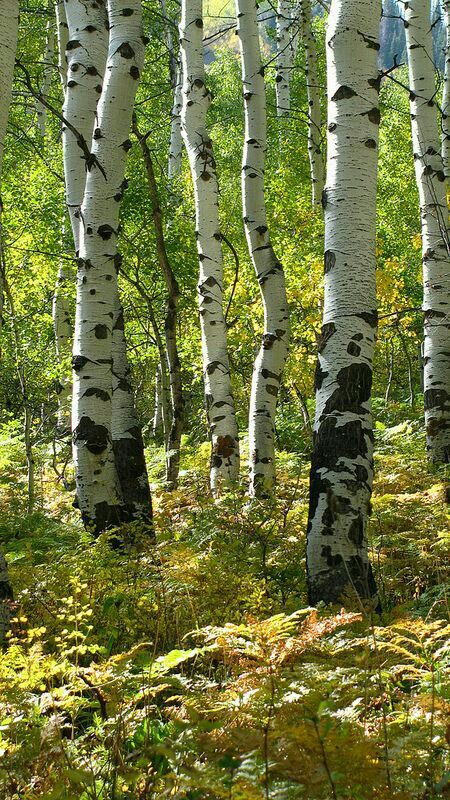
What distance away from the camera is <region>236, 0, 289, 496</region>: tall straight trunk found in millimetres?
7289

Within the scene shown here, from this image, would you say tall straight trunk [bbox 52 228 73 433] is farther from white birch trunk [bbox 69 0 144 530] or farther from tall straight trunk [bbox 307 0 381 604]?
tall straight trunk [bbox 307 0 381 604]

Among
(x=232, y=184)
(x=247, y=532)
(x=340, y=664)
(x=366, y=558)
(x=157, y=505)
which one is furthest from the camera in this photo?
(x=232, y=184)

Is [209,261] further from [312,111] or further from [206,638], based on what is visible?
[312,111]

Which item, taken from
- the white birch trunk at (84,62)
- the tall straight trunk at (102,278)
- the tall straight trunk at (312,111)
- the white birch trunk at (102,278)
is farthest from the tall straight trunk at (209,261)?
the tall straight trunk at (312,111)

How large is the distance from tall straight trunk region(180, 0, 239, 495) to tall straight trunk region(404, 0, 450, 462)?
2252 mm

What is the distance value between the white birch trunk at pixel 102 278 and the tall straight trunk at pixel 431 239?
3.43m

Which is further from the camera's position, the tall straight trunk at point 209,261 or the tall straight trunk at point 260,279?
the tall straight trunk at point 209,261

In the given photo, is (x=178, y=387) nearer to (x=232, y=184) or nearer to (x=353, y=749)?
(x=353, y=749)

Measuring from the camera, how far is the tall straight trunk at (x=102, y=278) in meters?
5.44

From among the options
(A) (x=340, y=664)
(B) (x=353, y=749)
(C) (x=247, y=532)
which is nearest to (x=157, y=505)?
(C) (x=247, y=532)

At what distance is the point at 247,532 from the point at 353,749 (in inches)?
140

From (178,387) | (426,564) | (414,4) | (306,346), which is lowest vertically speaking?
(426,564)

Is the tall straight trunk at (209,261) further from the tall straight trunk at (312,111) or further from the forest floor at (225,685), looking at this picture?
the tall straight trunk at (312,111)

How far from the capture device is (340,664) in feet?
7.94
